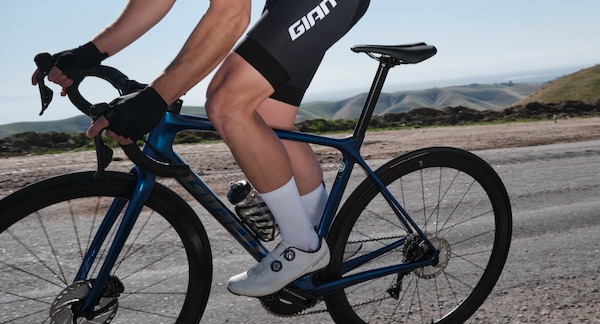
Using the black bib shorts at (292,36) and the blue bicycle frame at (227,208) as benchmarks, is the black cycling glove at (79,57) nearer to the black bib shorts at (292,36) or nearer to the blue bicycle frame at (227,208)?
the blue bicycle frame at (227,208)

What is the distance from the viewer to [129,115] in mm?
2080

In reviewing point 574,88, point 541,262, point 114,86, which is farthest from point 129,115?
point 574,88

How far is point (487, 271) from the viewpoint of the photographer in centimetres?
327

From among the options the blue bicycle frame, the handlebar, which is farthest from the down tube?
the handlebar

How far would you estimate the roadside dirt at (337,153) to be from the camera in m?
7.05

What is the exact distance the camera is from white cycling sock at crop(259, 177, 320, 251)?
2555 mm

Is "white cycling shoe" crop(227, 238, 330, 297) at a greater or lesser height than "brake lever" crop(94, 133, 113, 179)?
lesser

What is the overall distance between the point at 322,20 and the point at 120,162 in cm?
603

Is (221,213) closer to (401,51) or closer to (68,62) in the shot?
(68,62)

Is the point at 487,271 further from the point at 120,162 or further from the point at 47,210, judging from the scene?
the point at 120,162

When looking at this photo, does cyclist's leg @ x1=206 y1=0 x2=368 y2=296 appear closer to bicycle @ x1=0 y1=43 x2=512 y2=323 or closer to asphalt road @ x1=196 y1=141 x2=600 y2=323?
bicycle @ x1=0 y1=43 x2=512 y2=323

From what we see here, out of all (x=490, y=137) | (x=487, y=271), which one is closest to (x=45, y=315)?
(x=487, y=271)

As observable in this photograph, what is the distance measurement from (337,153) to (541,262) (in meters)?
4.53

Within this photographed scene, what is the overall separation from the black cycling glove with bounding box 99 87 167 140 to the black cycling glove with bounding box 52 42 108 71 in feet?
1.39
